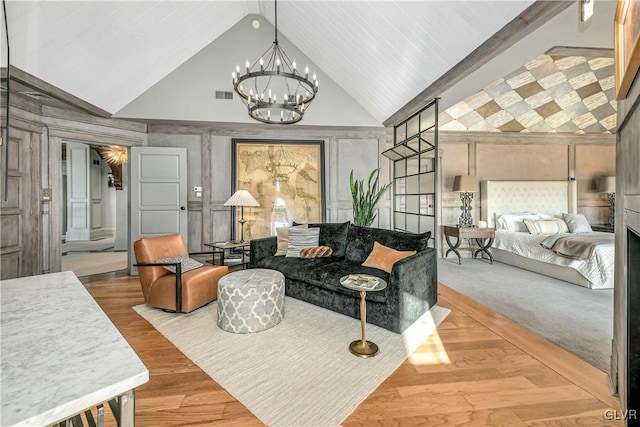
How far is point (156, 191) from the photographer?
201 inches

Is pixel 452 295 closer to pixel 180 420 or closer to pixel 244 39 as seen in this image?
pixel 180 420

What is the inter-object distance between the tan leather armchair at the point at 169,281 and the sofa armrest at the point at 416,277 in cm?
199

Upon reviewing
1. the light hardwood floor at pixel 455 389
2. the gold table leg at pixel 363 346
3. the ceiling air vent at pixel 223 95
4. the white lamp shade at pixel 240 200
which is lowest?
the light hardwood floor at pixel 455 389

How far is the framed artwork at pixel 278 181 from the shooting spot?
5.59 metres

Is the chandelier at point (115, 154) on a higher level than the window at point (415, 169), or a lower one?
higher

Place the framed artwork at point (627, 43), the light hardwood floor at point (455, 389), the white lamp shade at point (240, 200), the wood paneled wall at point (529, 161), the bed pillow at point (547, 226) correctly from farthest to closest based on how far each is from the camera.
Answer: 1. the wood paneled wall at point (529, 161)
2. the bed pillow at point (547, 226)
3. the white lamp shade at point (240, 200)
4. the light hardwood floor at point (455, 389)
5. the framed artwork at point (627, 43)

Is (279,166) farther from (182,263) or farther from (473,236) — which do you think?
(473,236)

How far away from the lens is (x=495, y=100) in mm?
5680

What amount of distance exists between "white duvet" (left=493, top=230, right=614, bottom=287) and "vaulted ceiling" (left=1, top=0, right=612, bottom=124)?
8.95ft

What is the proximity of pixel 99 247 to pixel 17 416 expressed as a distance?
851 centimetres

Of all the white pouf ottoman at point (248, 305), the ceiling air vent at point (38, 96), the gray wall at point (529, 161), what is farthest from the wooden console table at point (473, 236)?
the ceiling air vent at point (38, 96)

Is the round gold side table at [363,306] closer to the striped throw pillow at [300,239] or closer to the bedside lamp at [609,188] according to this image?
the striped throw pillow at [300,239]

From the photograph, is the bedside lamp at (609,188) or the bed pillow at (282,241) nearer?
the bed pillow at (282,241)

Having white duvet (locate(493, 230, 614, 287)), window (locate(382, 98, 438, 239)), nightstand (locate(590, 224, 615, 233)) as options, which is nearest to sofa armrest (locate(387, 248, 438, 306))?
window (locate(382, 98, 438, 239))
